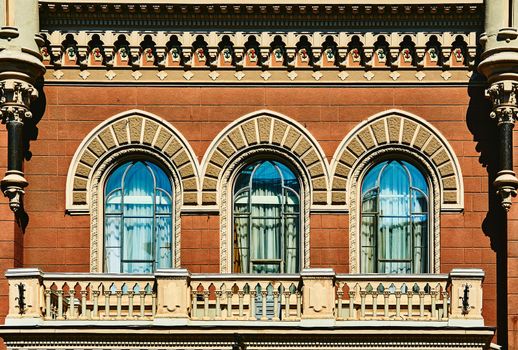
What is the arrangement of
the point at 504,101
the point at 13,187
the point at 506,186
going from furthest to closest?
the point at 13,187, the point at 504,101, the point at 506,186

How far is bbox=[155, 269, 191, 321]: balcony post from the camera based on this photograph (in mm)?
35562

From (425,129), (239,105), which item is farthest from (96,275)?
(425,129)

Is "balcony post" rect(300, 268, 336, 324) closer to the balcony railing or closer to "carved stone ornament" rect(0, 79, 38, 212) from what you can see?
the balcony railing

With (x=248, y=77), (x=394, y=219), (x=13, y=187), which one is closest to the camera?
(x=13, y=187)

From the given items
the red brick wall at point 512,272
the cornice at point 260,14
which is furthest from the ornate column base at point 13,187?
the red brick wall at point 512,272

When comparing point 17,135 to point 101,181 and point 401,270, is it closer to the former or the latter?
point 101,181

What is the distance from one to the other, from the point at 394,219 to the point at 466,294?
11.1ft

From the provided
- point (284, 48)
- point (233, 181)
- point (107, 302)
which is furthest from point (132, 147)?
point (107, 302)

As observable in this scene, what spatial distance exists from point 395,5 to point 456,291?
6.24m

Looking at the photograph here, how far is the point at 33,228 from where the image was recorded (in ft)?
125

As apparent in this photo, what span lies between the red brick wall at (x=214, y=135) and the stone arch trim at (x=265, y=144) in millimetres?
161

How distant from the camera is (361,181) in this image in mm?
38344

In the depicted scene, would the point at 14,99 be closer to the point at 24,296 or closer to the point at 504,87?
the point at 24,296

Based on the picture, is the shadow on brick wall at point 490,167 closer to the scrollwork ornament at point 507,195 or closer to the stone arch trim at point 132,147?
the scrollwork ornament at point 507,195
